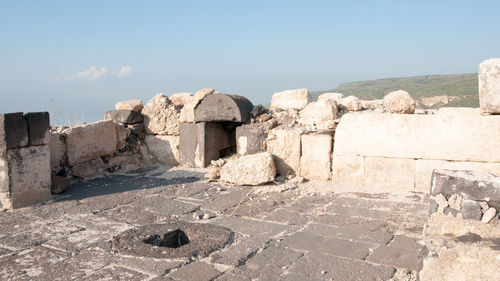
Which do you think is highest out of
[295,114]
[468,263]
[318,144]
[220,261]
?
[295,114]

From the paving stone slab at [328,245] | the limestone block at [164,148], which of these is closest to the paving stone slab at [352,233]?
the paving stone slab at [328,245]

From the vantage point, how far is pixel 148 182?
6992mm

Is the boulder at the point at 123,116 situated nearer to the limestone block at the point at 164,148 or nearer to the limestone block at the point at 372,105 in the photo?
the limestone block at the point at 164,148

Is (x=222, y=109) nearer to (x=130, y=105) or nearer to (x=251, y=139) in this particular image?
(x=251, y=139)

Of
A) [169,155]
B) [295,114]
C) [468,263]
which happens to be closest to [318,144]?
[295,114]

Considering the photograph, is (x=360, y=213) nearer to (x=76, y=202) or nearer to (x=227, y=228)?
(x=227, y=228)

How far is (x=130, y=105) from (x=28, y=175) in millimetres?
3273

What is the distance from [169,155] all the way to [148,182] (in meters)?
1.51

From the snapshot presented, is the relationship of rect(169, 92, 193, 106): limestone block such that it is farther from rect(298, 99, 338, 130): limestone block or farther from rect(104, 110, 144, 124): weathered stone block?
rect(298, 99, 338, 130): limestone block

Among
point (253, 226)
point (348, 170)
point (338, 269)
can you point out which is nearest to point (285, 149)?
point (348, 170)

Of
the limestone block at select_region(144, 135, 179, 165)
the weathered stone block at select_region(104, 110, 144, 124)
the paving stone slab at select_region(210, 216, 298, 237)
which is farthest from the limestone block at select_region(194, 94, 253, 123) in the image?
the paving stone slab at select_region(210, 216, 298, 237)

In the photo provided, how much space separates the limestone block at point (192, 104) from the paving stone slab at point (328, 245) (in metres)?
4.15

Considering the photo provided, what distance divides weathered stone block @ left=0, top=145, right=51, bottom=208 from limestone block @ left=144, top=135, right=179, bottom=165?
9.20 ft

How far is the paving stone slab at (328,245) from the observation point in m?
3.91
